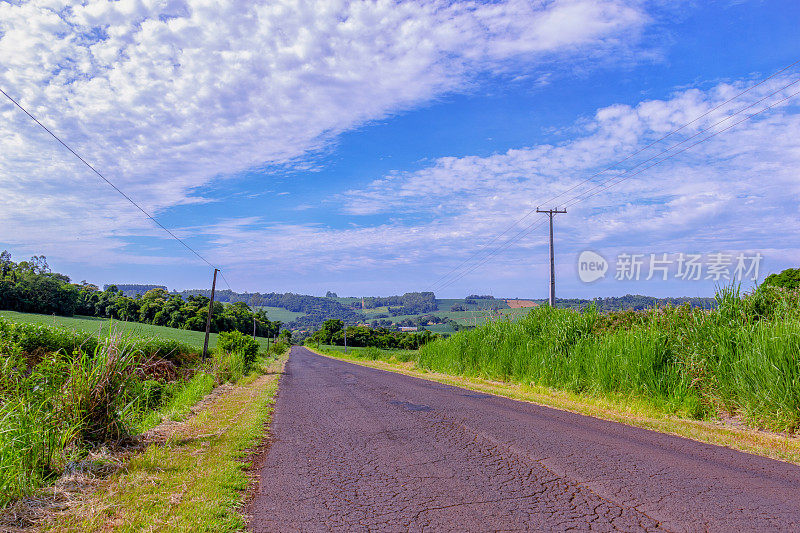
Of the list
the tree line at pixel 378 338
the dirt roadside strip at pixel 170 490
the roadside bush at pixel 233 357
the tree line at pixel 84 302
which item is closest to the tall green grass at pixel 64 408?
the dirt roadside strip at pixel 170 490

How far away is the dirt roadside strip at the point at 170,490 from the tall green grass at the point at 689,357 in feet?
28.7

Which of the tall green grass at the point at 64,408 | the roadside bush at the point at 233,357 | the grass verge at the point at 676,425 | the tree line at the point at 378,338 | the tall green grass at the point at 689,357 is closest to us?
the tall green grass at the point at 64,408

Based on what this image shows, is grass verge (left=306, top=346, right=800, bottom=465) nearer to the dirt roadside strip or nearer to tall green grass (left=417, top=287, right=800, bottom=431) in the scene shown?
tall green grass (left=417, top=287, right=800, bottom=431)

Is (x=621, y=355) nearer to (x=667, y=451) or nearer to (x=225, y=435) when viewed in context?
(x=667, y=451)

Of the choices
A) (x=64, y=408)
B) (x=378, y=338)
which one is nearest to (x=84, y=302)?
(x=378, y=338)

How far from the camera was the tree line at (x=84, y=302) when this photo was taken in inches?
2047

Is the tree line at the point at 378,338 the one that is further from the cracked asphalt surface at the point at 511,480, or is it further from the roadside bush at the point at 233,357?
the cracked asphalt surface at the point at 511,480

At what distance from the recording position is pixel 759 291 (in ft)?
35.1

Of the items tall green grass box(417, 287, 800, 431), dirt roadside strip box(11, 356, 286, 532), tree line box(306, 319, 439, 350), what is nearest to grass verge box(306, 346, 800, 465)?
tall green grass box(417, 287, 800, 431)

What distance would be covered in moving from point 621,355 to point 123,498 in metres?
11.2

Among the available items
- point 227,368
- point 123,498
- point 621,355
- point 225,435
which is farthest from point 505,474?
point 227,368

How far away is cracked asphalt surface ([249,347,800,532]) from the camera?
12.7 feet

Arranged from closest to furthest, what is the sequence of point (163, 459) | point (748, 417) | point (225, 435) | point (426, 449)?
point (163, 459)
point (426, 449)
point (225, 435)
point (748, 417)

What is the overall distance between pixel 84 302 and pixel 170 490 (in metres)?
68.7
